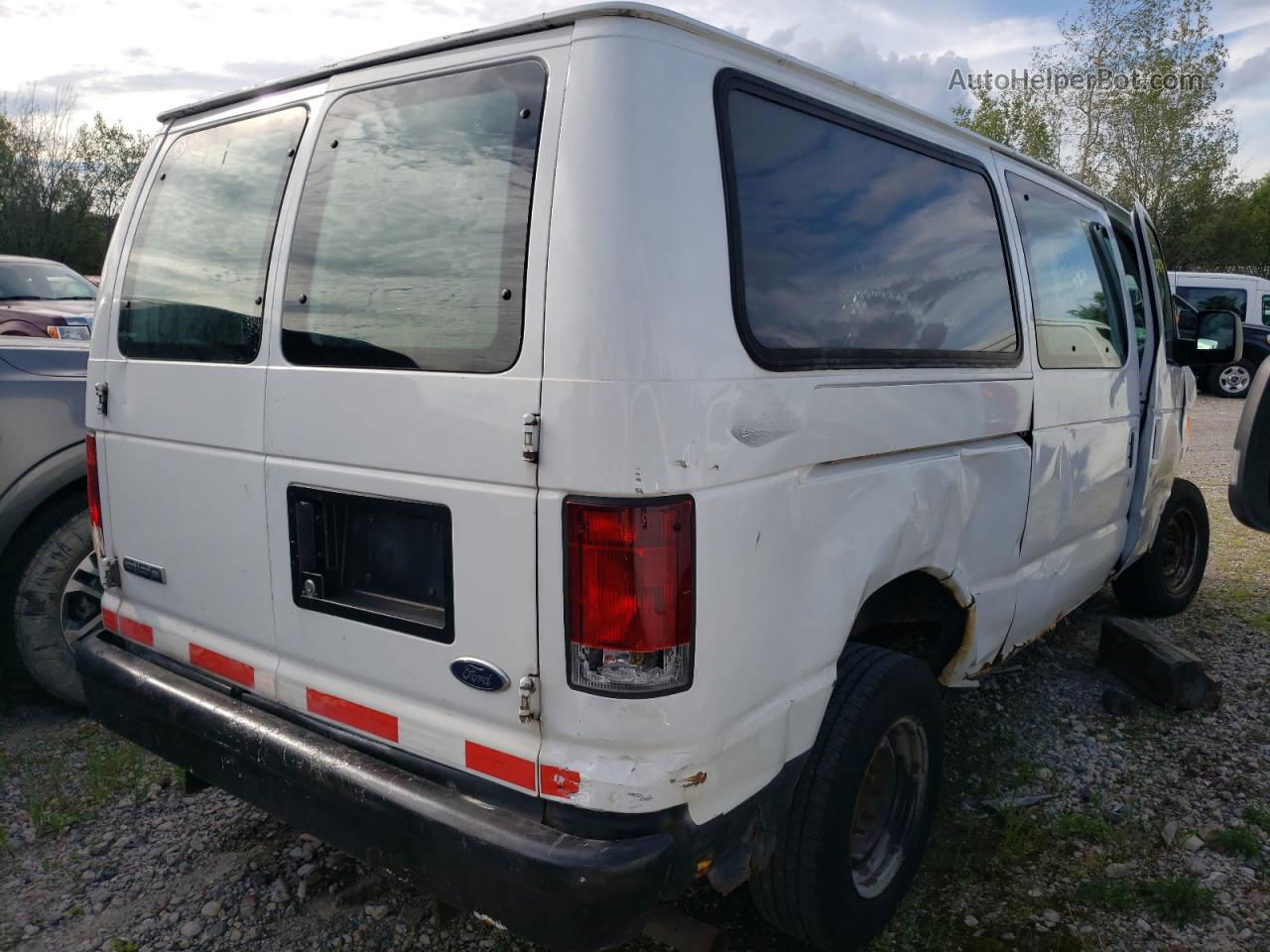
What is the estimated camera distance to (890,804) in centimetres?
268

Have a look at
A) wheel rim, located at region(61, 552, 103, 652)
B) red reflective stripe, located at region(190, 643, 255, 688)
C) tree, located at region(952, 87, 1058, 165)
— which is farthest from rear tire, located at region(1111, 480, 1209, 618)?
tree, located at region(952, 87, 1058, 165)

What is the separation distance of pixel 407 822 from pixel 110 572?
142cm

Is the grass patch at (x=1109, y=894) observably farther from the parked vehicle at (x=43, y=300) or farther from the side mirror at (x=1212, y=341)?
the parked vehicle at (x=43, y=300)

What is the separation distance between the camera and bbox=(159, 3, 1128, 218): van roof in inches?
72.9

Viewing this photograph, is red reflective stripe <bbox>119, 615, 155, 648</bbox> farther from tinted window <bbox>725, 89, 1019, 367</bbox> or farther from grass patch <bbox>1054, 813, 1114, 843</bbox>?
grass patch <bbox>1054, 813, 1114, 843</bbox>

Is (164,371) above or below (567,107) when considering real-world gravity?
below

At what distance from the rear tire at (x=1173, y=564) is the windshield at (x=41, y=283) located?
1012 centimetres

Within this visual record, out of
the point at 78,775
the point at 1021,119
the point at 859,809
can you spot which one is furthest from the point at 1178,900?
the point at 1021,119

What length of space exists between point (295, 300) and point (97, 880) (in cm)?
185

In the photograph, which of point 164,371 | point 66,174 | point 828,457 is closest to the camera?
point 828,457

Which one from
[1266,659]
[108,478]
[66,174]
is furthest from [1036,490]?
[66,174]

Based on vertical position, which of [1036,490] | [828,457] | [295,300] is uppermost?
[295,300]

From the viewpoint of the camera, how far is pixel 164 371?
2541 mm

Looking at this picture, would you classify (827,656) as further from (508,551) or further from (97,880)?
(97,880)
